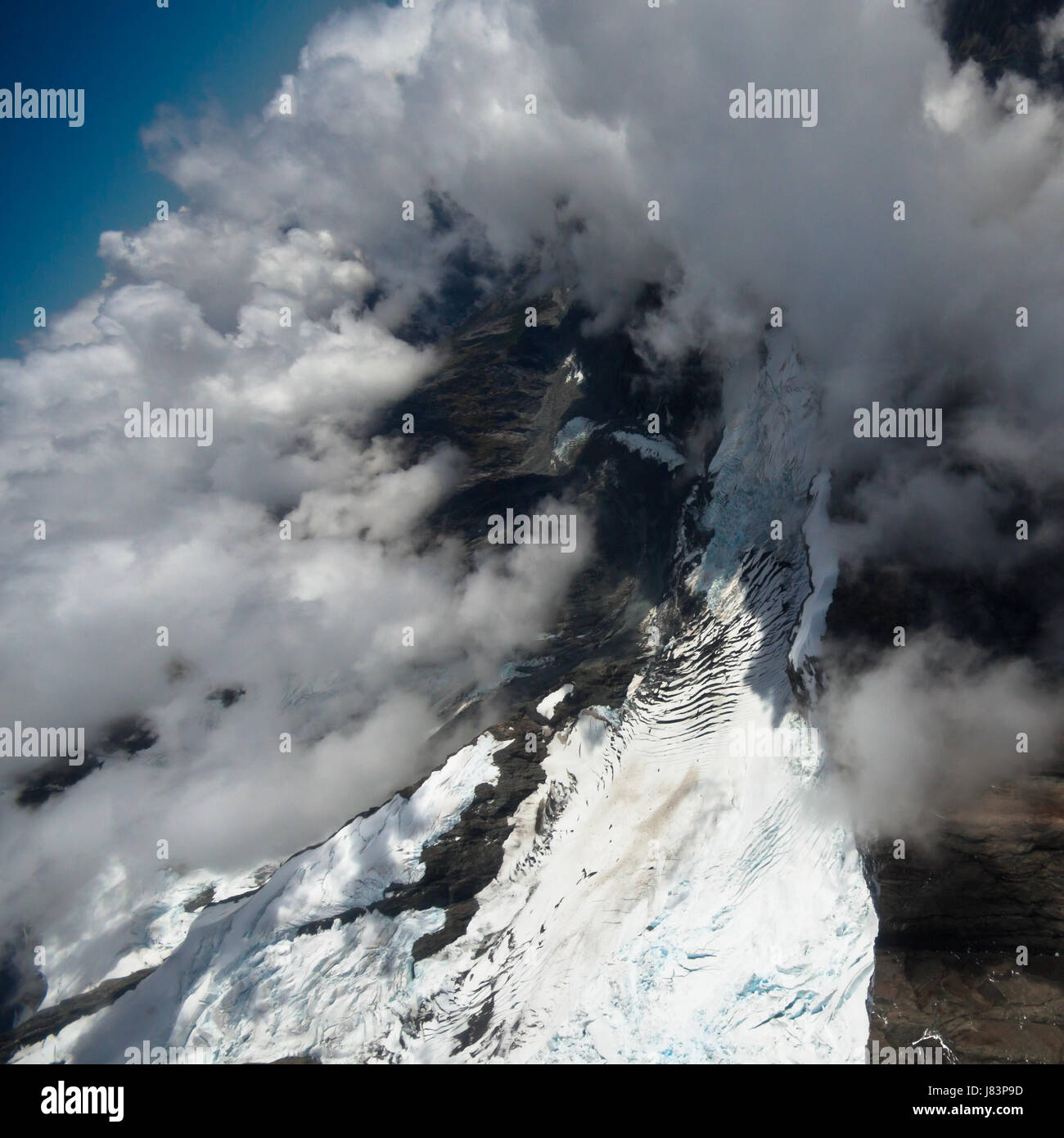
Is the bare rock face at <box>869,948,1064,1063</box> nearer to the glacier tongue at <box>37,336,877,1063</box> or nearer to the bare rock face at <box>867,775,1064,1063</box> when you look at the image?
the bare rock face at <box>867,775,1064,1063</box>

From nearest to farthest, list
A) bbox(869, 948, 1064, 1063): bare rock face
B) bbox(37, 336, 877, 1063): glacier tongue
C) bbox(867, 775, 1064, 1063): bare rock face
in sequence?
bbox(869, 948, 1064, 1063): bare rock face, bbox(867, 775, 1064, 1063): bare rock face, bbox(37, 336, 877, 1063): glacier tongue

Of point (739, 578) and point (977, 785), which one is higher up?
point (739, 578)

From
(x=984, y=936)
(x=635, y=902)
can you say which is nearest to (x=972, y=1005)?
(x=984, y=936)

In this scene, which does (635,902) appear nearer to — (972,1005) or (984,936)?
(972,1005)

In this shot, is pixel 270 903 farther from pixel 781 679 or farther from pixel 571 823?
pixel 781 679

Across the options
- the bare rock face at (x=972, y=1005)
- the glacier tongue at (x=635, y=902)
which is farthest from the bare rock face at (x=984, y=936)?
the glacier tongue at (x=635, y=902)

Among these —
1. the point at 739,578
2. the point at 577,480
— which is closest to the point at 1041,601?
the point at 739,578

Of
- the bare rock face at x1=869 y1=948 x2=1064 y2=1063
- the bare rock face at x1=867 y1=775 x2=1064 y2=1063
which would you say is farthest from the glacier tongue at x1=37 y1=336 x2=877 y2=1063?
the bare rock face at x1=867 y1=775 x2=1064 y2=1063
